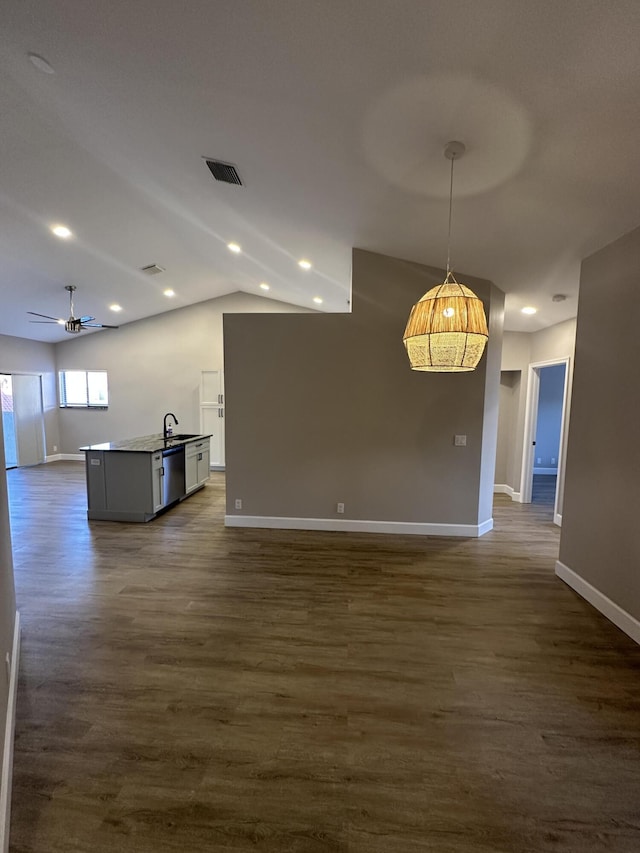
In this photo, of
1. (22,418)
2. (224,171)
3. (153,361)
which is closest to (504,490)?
(224,171)

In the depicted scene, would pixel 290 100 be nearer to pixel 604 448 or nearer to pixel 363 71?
pixel 363 71

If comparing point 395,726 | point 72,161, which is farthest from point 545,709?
point 72,161

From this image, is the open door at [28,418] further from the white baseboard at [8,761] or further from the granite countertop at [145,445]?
the white baseboard at [8,761]

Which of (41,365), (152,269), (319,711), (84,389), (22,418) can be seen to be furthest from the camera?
(84,389)

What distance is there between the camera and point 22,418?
830 centimetres

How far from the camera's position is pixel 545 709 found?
6.58 feet

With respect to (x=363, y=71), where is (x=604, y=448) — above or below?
below

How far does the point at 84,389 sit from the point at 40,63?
7993 millimetres

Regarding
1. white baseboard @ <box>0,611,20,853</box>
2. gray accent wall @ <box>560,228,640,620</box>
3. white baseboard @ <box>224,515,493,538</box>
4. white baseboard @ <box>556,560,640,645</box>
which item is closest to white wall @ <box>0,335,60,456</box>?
white baseboard @ <box>224,515,493,538</box>

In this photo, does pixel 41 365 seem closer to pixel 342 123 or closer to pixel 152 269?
pixel 152 269

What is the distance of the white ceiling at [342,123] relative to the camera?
159 centimetres

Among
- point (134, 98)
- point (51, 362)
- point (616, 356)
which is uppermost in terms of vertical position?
point (134, 98)

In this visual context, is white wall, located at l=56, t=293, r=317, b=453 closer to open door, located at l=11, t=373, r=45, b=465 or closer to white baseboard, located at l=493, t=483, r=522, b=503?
open door, located at l=11, t=373, r=45, b=465

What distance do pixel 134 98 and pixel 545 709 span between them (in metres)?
4.40
